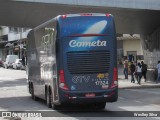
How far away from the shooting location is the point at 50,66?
17.6 meters

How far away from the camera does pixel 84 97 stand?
15930 millimetres

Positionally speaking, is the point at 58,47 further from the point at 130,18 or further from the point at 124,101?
the point at 130,18

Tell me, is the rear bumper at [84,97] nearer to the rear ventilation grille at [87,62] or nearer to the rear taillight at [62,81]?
the rear taillight at [62,81]

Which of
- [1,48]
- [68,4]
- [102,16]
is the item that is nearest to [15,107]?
[102,16]

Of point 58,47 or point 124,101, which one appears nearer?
point 58,47

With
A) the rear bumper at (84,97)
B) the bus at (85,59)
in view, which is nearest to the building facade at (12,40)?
the bus at (85,59)

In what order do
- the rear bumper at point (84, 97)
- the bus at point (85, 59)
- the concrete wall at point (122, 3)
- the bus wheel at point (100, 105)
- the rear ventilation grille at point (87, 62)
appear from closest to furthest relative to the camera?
the rear bumper at point (84, 97) < the bus at point (85, 59) < the rear ventilation grille at point (87, 62) < the bus wheel at point (100, 105) < the concrete wall at point (122, 3)

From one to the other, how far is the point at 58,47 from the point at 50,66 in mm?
1607

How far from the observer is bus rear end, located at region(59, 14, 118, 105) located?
16.0 metres

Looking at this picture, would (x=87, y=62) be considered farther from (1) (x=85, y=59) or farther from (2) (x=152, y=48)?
(2) (x=152, y=48)

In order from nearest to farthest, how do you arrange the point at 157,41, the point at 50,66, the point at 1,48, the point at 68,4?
the point at 50,66, the point at 68,4, the point at 157,41, the point at 1,48

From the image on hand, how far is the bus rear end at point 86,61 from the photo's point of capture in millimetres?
15977

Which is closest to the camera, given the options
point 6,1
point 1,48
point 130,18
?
point 6,1

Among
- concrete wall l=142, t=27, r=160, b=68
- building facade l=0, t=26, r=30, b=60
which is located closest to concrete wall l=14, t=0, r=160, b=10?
concrete wall l=142, t=27, r=160, b=68
